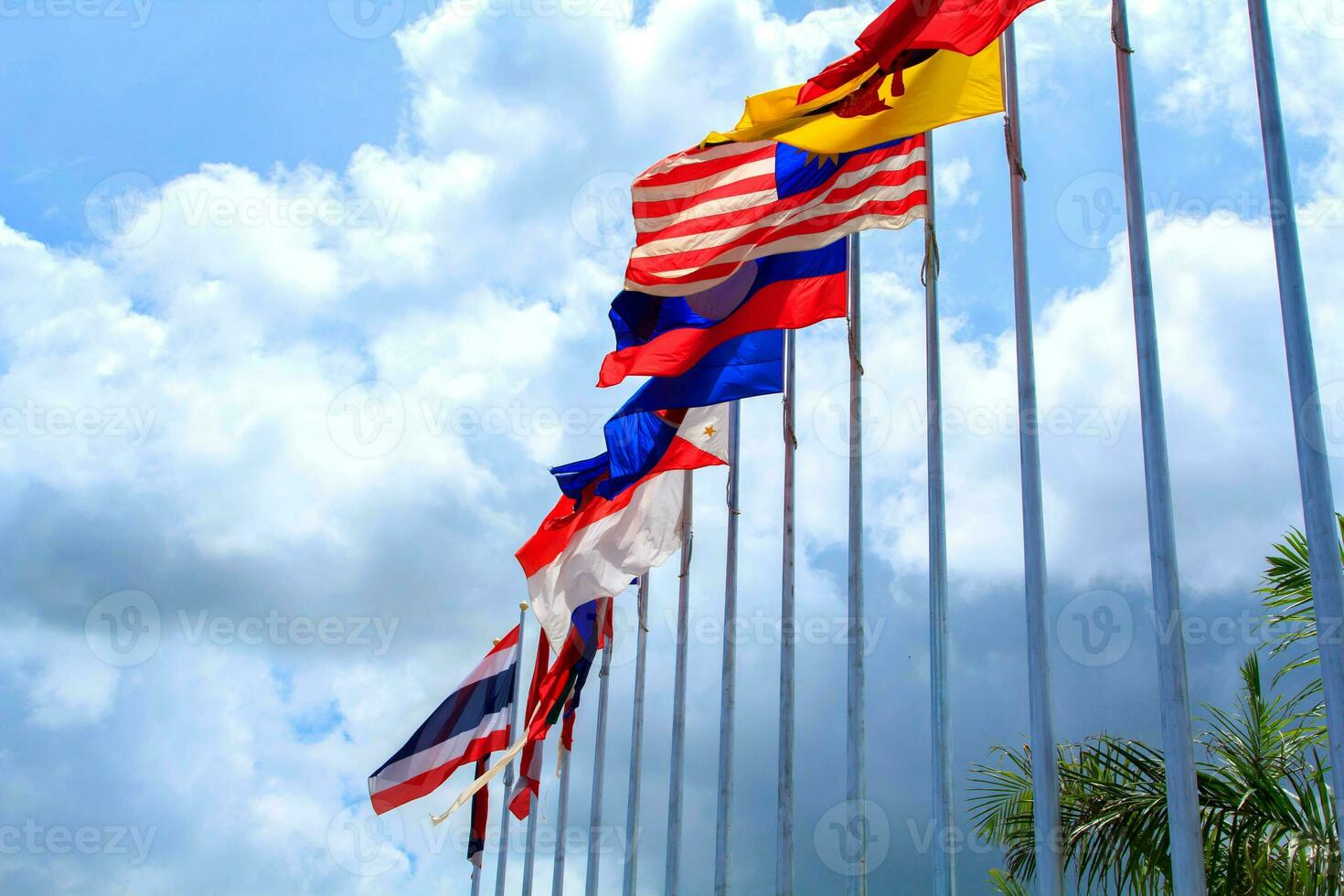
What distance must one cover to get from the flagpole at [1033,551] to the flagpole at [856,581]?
4.05m

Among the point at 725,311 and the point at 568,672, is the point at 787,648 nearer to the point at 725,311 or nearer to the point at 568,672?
the point at 725,311

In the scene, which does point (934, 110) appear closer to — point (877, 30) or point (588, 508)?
point (877, 30)

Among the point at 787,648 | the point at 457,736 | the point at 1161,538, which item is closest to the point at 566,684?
the point at 457,736

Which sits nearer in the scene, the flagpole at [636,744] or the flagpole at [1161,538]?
the flagpole at [1161,538]

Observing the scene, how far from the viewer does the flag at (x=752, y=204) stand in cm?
1970

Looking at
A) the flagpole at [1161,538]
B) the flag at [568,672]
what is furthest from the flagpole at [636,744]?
the flagpole at [1161,538]

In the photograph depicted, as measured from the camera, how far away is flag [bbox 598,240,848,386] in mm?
20922

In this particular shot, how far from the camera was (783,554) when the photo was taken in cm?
2200

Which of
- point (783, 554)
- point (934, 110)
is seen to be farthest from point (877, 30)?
point (783, 554)

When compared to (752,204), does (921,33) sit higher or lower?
lower

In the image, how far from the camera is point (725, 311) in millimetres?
21188

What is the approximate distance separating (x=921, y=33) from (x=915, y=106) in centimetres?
154

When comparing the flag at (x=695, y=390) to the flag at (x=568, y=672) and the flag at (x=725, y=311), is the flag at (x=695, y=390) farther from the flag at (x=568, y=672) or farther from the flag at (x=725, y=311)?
the flag at (x=568, y=672)

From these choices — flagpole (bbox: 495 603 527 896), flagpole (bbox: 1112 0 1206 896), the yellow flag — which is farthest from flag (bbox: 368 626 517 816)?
flagpole (bbox: 1112 0 1206 896)
